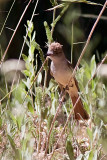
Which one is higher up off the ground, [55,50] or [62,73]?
[55,50]

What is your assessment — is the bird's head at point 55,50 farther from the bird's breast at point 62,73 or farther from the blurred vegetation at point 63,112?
the blurred vegetation at point 63,112

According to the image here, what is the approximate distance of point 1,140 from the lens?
1456mm

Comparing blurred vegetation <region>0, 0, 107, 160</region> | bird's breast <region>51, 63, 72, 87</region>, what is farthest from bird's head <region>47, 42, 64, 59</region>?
blurred vegetation <region>0, 0, 107, 160</region>

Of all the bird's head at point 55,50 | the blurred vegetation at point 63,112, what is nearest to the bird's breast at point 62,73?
the bird's head at point 55,50

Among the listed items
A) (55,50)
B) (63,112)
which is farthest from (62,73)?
(63,112)

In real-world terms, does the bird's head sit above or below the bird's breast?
above

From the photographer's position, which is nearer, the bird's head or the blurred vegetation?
the blurred vegetation

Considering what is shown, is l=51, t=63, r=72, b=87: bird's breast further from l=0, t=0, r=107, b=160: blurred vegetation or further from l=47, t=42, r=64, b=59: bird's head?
l=0, t=0, r=107, b=160: blurred vegetation

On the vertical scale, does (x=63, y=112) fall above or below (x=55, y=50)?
below

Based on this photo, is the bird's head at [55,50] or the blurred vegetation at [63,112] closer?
the blurred vegetation at [63,112]

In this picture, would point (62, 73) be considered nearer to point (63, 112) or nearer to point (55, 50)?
point (55, 50)

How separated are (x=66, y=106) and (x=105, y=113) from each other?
1095mm

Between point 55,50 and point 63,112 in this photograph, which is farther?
point 55,50

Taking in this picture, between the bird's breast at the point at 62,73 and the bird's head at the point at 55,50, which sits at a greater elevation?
the bird's head at the point at 55,50
